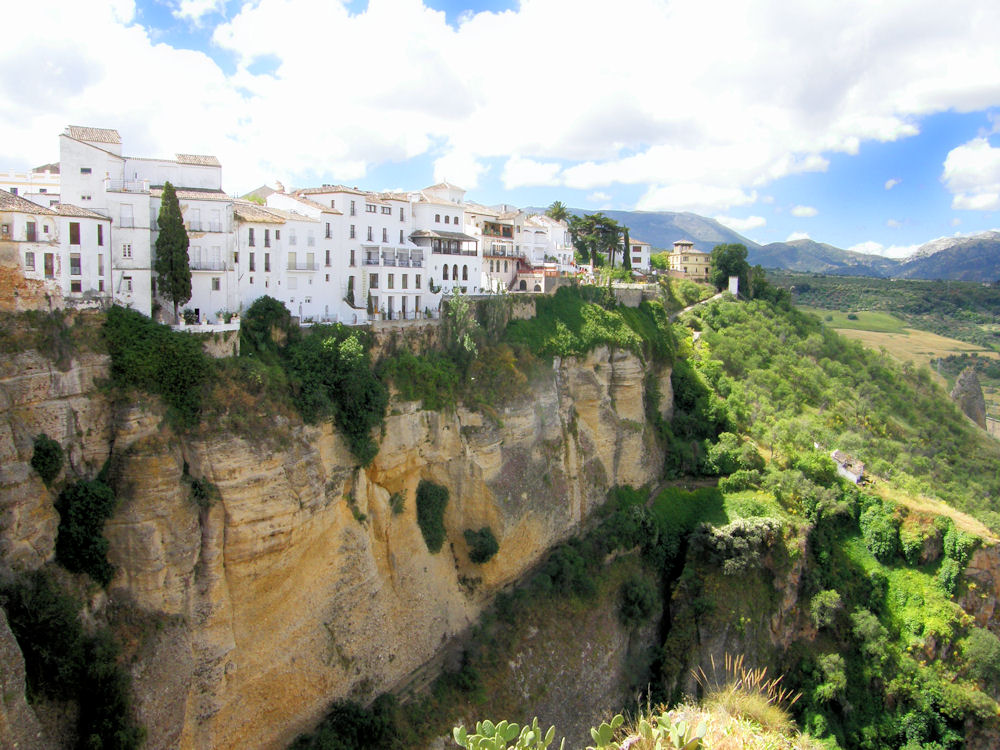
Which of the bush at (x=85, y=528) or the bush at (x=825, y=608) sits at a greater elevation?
the bush at (x=85, y=528)

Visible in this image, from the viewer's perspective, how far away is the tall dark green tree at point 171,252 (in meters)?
23.7

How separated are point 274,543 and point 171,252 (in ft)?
32.7

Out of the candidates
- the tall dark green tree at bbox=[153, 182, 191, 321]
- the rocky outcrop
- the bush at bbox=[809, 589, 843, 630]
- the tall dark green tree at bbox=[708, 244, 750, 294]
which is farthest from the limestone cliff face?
the rocky outcrop

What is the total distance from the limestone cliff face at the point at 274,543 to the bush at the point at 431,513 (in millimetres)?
317

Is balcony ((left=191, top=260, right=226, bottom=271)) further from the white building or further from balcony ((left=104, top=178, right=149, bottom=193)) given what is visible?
the white building

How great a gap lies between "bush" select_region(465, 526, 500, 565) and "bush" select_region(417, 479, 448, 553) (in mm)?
1324

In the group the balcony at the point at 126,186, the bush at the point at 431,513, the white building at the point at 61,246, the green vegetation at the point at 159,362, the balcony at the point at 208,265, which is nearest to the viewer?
the white building at the point at 61,246

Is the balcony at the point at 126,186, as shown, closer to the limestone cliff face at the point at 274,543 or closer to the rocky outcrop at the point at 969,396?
the limestone cliff face at the point at 274,543

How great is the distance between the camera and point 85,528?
1930 cm

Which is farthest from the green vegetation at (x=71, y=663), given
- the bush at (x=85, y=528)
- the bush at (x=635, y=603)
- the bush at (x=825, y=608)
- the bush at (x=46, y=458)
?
the bush at (x=825, y=608)

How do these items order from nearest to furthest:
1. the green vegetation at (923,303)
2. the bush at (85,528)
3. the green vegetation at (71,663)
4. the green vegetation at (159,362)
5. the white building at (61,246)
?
1. the green vegetation at (71,663)
2. the bush at (85,528)
3. the white building at (61,246)
4. the green vegetation at (159,362)
5. the green vegetation at (923,303)

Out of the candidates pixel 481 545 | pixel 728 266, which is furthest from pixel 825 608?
pixel 728 266

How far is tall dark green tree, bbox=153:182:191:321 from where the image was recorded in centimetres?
2367

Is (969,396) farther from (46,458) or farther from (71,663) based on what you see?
(46,458)
